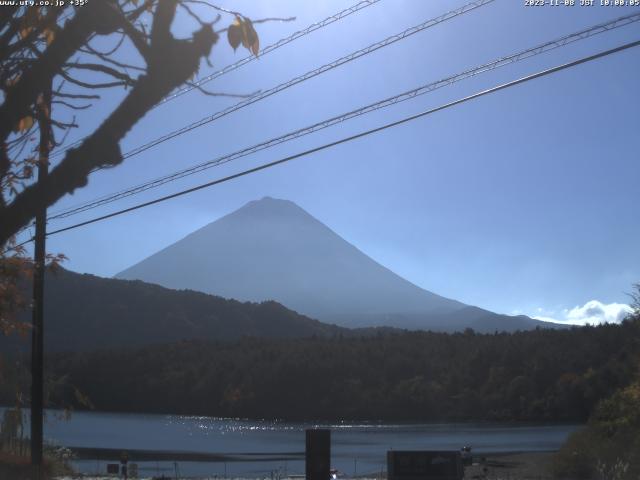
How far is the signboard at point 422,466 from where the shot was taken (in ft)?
51.0

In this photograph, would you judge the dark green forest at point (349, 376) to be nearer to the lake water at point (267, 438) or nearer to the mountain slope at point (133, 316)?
the lake water at point (267, 438)

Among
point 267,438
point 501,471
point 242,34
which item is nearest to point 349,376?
point 267,438

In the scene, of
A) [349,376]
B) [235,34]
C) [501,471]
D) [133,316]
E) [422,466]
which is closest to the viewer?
[235,34]

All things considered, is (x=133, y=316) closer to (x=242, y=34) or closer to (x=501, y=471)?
(x=501, y=471)

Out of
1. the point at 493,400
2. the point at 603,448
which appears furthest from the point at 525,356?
the point at 603,448

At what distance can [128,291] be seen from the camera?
279ft

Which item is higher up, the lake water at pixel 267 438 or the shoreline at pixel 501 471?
the shoreline at pixel 501 471

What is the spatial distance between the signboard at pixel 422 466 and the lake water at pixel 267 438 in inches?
690

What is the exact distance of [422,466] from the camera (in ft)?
51.4

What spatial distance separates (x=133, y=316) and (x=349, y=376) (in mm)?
23199

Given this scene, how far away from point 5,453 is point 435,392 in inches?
2217

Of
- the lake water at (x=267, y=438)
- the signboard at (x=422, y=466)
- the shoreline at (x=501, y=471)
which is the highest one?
the signboard at (x=422, y=466)

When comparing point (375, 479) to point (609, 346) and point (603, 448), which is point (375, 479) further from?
point (609, 346)

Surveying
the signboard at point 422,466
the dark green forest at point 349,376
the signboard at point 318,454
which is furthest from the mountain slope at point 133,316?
the signboard at point 318,454
